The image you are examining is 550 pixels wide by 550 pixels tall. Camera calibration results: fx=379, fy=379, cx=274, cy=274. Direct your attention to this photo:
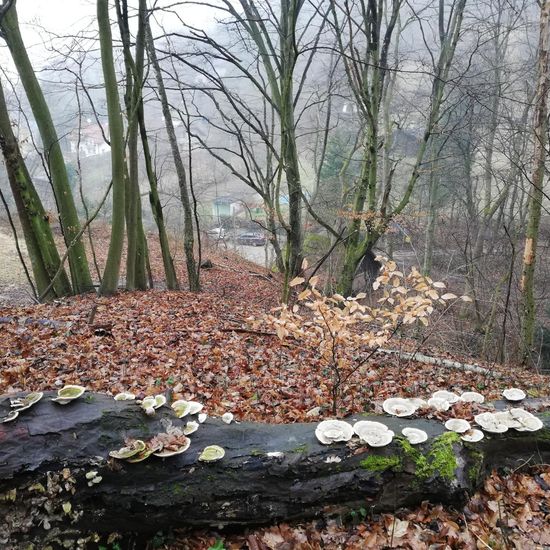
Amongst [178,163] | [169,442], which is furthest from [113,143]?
[169,442]

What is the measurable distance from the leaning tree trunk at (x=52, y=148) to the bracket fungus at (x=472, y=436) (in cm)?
860

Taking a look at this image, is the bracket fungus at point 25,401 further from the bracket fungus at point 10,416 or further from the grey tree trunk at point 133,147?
the grey tree trunk at point 133,147

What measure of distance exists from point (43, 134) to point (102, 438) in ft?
27.7

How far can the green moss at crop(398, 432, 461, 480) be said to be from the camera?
276 cm

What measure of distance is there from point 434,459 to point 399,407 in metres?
0.54

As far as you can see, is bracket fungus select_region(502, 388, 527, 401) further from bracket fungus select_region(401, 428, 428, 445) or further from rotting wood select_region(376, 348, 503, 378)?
rotting wood select_region(376, 348, 503, 378)

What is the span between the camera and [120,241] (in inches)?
355

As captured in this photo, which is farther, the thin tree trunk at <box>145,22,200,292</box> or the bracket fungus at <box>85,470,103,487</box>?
the thin tree trunk at <box>145,22,200,292</box>

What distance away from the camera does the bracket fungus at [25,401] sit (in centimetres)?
257

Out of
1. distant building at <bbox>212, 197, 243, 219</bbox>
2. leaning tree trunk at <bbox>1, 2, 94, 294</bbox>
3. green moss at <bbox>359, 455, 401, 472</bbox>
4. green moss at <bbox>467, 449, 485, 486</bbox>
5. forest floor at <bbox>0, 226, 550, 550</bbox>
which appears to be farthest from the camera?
distant building at <bbox>212, 197, 243, 219</bbox>

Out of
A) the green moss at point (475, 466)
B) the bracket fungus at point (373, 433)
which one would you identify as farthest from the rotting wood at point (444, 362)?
the bracket fungus at point (373, 433)

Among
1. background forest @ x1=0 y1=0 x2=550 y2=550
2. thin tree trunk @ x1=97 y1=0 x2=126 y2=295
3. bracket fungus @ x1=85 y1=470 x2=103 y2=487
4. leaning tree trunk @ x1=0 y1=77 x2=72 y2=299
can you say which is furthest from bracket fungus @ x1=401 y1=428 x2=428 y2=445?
leaning tree trunk @ x1=0 y1=77 x2=72 y2=299

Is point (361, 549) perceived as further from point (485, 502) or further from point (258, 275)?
point (258, 275)

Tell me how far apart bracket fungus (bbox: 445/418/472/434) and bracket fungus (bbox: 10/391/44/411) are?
3.09 m
